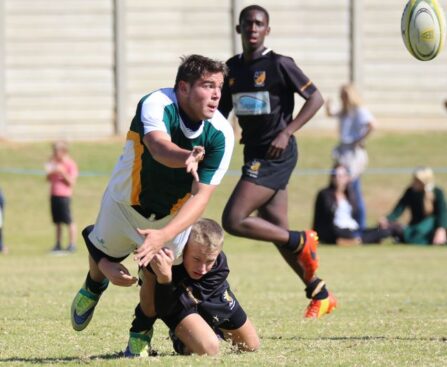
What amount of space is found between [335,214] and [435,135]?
7812mm

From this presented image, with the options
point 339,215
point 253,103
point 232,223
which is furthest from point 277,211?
point 339,215

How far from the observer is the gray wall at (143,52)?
73.1 ft

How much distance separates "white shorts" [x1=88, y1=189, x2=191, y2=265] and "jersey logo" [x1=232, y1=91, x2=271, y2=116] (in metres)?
2.50

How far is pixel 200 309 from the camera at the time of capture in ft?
21.1

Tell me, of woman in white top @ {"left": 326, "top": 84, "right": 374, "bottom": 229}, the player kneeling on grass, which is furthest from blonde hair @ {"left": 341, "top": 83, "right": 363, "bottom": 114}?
the player kneeling on grass

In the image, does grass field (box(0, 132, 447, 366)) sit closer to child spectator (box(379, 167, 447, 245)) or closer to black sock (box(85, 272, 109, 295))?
black sock (box(85, 272, 109, 295))

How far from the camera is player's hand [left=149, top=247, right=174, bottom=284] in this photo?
5719 mm

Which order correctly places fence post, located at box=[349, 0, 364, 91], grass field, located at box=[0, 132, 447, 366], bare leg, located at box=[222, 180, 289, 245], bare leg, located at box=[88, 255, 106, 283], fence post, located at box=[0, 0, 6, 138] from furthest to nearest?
fence post, located at box=[349, 0, 364, 91]
fence post, located at box=[0, 0, 6, 138]
bare leg, located at box=[222, 180, 289, 245]
bare leg, located at box=[88, 255, 106, 283]
grass field, located at box=[0, 132, 447, 366]

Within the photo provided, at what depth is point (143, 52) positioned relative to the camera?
22562 mm

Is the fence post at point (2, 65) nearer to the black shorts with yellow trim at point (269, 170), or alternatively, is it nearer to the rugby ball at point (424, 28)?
the black shorts with yellow trim at point (269, 170)

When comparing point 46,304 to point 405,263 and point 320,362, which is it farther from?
point 405,263

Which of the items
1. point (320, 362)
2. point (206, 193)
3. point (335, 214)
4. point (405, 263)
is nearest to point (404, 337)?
point (320, 362)

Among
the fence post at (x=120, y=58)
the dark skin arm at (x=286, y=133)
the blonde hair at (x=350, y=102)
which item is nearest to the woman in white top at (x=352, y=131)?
the blonde hair at (x=350, y=102)

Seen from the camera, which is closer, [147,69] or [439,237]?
[439,237]
